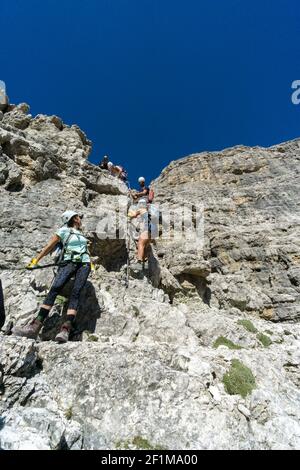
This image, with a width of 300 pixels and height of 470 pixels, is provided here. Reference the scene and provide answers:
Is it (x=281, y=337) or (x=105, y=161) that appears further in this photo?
(x=105, y=161)

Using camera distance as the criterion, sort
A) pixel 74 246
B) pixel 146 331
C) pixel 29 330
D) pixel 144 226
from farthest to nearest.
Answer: pixel 144 226
pixel 146 331
pixel 74 246
pixel 29 330

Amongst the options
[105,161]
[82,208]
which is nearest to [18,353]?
[82,208]

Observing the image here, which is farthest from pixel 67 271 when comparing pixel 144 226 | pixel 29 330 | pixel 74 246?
pixel 144 226

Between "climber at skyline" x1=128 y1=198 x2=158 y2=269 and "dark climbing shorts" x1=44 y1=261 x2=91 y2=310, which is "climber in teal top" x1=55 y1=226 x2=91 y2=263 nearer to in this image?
"dark climbing shorts" x1=44 y1=261 x2=91 y2=310

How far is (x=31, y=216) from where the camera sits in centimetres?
1259

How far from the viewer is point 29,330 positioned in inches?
310

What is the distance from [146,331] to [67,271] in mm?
3099

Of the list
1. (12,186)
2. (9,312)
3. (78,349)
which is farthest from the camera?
(12,186)

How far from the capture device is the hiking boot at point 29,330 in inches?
307

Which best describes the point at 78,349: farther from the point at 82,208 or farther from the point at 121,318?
the point at 82,208

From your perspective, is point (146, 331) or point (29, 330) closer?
point (29, 330)

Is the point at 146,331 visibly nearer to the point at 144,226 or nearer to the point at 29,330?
the point at 29,330

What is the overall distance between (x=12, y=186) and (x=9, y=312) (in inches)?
289

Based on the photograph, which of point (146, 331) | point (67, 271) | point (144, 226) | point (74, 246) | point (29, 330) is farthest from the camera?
point (144, 226)
